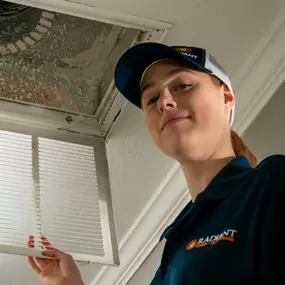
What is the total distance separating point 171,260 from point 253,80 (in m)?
0.61

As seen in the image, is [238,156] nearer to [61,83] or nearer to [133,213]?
[61,83]

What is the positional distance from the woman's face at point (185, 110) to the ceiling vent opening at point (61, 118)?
23 centimetres

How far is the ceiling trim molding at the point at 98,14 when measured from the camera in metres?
1.27

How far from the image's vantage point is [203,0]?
52.1 inches

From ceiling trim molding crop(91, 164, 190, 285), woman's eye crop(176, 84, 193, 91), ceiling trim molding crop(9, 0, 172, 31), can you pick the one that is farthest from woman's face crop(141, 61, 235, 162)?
ceiling trim molding crop(91, 164, 190, 285)

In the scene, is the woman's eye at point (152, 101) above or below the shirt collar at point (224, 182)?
below

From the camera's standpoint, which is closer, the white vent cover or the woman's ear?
the woman's ear

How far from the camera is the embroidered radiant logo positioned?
86cm

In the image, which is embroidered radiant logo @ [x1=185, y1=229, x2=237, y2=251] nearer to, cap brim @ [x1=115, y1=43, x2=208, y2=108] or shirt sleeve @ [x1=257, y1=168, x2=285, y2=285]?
shirt sleeve @ [x1=257, y1=168, x2=285, y2=285]

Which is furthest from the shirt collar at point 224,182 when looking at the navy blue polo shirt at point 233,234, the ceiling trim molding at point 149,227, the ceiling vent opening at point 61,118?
the ceiling trim molding at point 149,227

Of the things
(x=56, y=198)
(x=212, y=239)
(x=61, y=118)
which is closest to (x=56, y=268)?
(x=56, y=198)

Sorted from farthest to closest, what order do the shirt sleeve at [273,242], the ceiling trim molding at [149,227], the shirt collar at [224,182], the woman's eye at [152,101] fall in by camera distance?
1. the ceiling trim molding at [149,227]
2. the woman's eye at [152,101]
3. the shirt collar at [224,182]
4. the shirt sleeve at [273,242]

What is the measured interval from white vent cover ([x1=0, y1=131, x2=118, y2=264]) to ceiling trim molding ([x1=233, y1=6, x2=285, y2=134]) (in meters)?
0.36

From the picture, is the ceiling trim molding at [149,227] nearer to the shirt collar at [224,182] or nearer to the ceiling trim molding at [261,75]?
the ceiling trim molding at [261,75]
